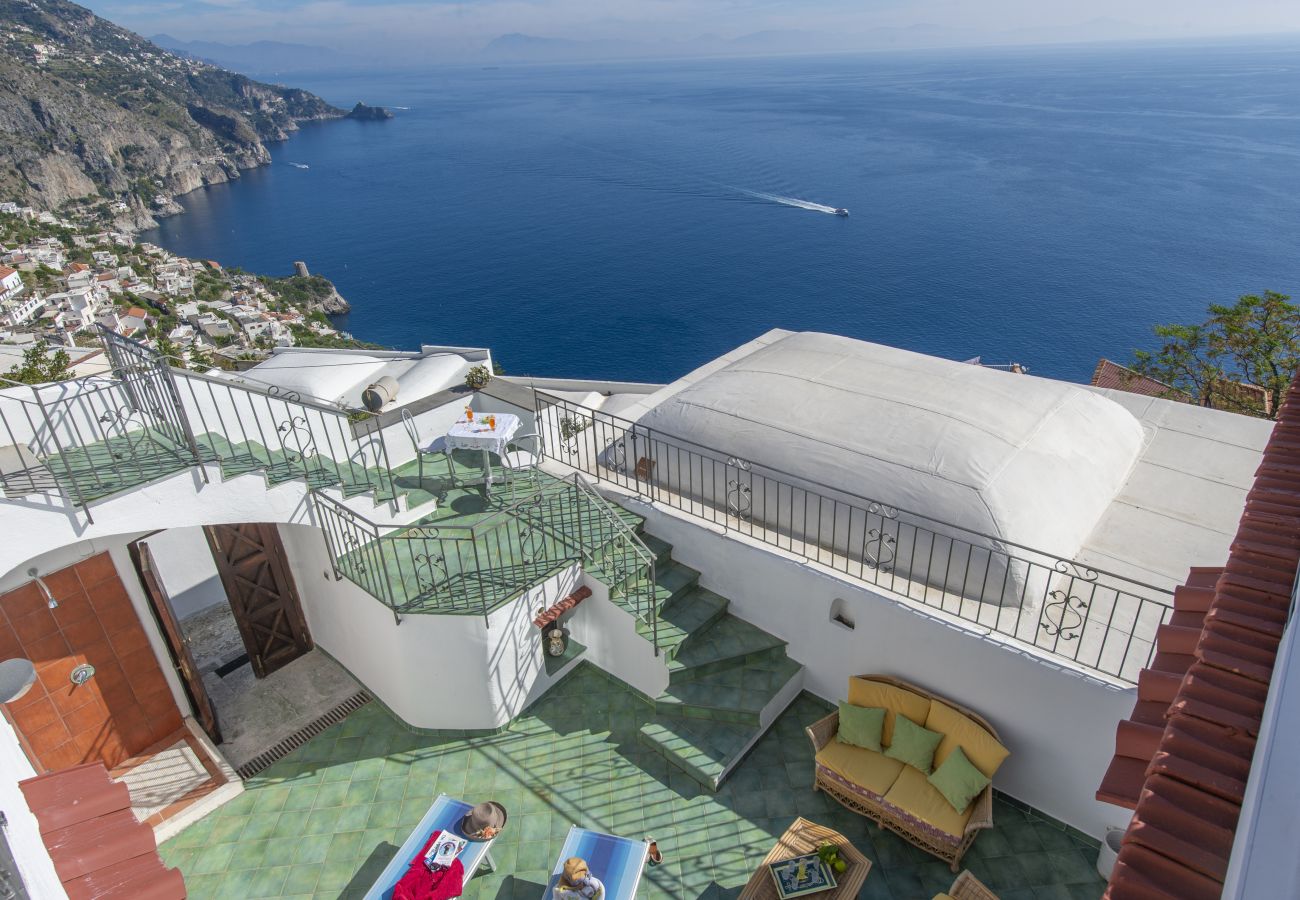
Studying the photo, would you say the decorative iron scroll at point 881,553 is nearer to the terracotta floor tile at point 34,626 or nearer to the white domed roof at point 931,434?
the white domed roof at point 931,434

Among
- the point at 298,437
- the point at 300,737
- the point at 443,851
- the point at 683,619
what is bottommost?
the point at 300,737

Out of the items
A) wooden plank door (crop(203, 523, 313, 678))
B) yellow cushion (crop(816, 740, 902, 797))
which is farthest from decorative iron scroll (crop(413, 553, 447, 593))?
yellow cushion (crop(816, 740, 902, 797))

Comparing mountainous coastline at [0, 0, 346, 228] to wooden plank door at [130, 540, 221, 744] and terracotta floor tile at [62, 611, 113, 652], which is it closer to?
wooden plank door at [130, 540, 221, 744]

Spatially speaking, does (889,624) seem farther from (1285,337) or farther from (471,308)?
(471,308)

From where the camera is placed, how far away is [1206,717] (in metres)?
2.28

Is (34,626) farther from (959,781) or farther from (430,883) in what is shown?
(959,781)

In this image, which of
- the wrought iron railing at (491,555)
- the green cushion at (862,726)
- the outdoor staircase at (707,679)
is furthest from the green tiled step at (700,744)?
the wrought iron railing at (491,555)

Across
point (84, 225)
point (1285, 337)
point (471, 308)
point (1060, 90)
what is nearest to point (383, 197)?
point (84, 225)

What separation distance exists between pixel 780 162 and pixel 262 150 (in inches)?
4059

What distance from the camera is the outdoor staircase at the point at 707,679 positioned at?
24.3 feet

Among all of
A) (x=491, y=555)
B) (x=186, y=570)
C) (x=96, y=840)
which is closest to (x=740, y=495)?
(x=491, y=555)

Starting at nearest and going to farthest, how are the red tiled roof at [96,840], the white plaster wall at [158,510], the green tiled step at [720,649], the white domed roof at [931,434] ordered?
1. the red tiled roof at [96,840]
2. the white plaster wall at [158,510]
3. the white domed roof at [931,434]
4. the green tiled step at [720,649]

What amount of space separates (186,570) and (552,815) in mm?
6745

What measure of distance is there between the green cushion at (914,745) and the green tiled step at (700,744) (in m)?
1.48
